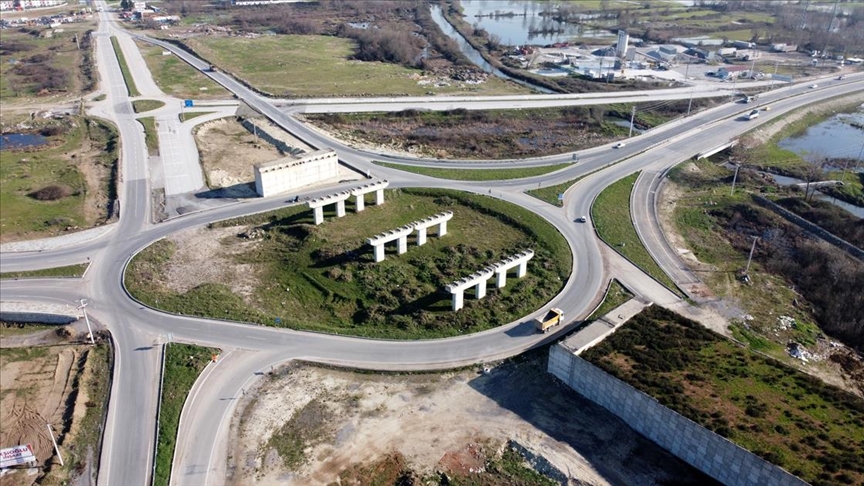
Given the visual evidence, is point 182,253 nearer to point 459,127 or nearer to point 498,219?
point 498,219

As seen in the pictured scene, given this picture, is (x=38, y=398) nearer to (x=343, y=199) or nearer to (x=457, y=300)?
(x=457, y=300)

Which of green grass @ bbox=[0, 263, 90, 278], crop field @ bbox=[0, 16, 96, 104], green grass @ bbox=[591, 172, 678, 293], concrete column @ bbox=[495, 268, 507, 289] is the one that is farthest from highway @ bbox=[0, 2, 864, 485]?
crop field @ bbox=[0, 16, 96, 104]

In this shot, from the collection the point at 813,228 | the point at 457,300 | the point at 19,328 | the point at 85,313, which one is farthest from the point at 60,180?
the point at 813,228

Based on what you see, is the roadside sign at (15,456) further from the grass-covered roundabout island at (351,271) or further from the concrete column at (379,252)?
the concrete column at (379,252)

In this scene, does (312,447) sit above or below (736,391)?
below

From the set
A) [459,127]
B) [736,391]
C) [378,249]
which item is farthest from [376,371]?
[459,127]

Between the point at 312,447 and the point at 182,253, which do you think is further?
the point at 182,253

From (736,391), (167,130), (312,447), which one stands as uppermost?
(167,130)

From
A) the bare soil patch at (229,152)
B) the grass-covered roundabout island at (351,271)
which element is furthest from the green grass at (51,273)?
the bare soil patch at (229,152)
